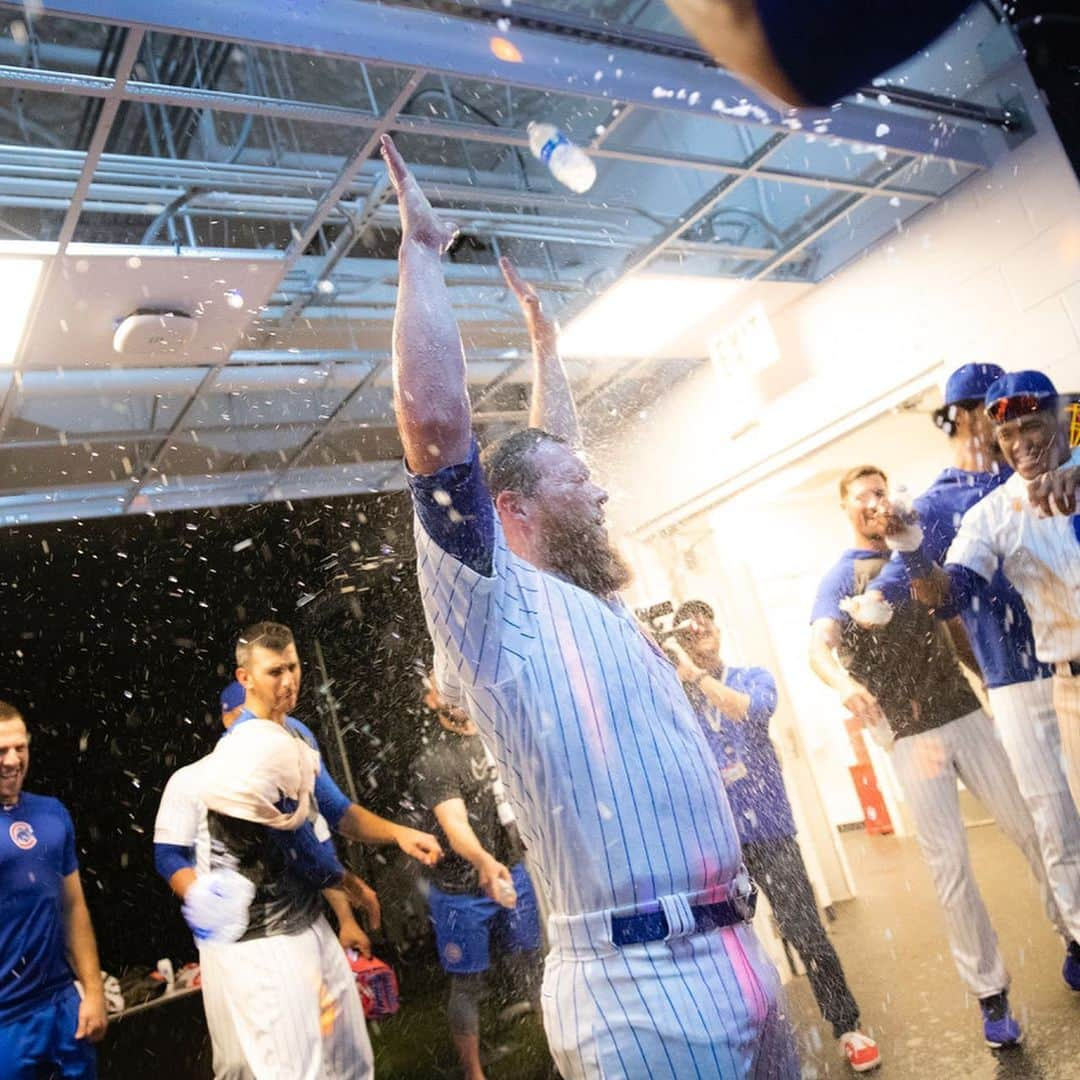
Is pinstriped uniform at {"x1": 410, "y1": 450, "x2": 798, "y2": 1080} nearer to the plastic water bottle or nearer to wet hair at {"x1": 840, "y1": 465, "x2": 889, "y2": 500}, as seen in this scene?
the plastic water bottle

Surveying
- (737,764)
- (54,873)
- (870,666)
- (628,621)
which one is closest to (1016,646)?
(870,666)

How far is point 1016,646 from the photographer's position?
338 centimetres

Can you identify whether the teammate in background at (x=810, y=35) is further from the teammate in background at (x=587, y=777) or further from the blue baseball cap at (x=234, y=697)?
the blue baseball cap at (x=234, y=697)

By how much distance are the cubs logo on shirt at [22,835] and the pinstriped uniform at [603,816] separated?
251cm

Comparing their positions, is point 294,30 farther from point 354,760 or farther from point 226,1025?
Answer: point 354,760

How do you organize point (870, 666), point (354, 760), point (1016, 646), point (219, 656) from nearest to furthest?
point (1016, 646) → point (870, 666) → point (219, 656) → point (354, 760)

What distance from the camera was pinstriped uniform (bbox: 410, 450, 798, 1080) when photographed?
1.39 m

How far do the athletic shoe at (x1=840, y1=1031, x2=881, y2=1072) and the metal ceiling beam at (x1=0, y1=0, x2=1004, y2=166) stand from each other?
3.16m

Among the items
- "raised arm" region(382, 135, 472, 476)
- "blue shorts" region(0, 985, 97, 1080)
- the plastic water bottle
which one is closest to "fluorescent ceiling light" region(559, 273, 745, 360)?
the plastic water bottle

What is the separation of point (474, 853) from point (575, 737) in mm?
2591

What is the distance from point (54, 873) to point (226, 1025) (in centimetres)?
82

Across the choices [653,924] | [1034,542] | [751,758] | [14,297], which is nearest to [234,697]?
[14,297]

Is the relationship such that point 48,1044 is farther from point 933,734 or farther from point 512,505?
point 933,734

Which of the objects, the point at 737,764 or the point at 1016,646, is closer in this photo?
the point at 1016,646
